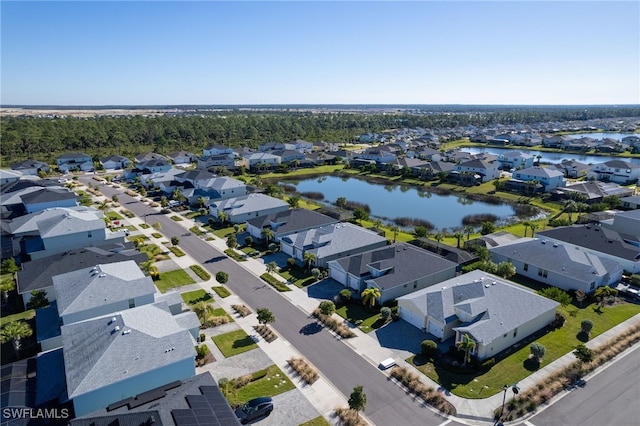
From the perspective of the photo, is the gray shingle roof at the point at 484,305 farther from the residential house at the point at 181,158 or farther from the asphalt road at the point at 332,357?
the residential house at the point at 181,158

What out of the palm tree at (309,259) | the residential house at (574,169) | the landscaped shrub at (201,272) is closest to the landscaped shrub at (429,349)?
the palm tree at (309,259)

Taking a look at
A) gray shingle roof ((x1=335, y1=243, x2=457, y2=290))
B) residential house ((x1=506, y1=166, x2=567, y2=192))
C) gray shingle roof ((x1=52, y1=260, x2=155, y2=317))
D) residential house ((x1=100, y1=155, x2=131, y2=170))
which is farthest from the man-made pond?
residential house ((x1=100, y1=155, x2=131, y2=170))

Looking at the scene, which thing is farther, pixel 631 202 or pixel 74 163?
pixel 74 163

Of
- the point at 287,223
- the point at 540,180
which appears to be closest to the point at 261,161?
the point at 287,223

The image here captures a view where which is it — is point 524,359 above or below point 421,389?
below

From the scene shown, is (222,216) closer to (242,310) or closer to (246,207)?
(246,207)
